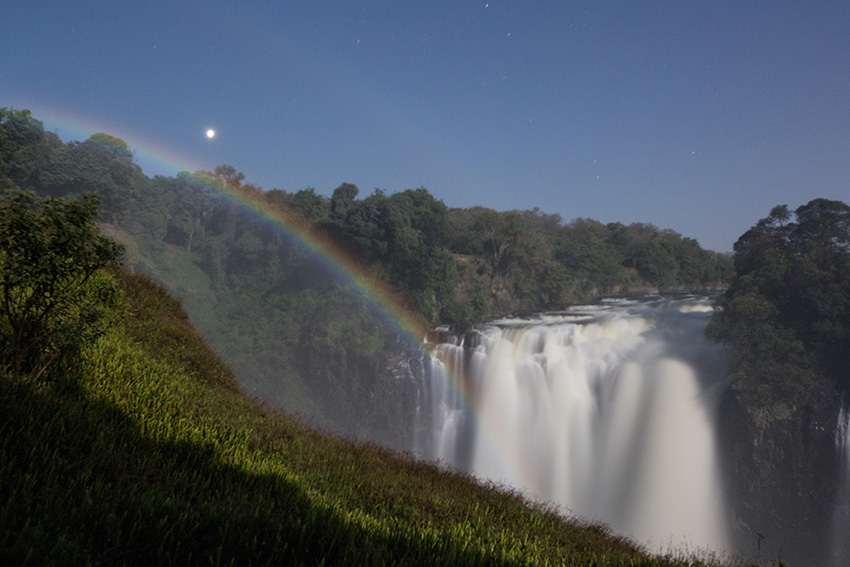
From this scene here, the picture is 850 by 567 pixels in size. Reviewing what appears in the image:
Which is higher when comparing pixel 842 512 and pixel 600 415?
pixel 600 415

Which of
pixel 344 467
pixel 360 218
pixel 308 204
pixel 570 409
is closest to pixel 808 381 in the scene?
pixel 570 409

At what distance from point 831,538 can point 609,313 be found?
21.0m

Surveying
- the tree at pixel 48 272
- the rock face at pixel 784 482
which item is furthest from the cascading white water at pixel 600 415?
the tree at pixel 48 272

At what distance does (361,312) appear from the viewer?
4512cm

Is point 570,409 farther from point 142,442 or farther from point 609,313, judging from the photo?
point 142,442

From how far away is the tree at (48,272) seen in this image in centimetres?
418

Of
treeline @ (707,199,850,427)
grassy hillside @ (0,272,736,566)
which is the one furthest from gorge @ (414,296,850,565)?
grassy hillside @ (0,272,736,566)

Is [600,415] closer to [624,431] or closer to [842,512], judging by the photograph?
[624,431]

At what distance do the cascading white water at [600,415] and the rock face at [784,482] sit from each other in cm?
133

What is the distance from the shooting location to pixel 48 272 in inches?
171

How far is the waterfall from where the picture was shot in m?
24.1

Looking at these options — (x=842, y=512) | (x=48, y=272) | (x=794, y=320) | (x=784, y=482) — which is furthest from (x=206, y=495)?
(x=794, y=320)

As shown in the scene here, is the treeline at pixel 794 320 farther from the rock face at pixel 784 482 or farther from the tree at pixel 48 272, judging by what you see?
the tree at pixel 48 272

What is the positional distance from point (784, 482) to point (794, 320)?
11.3m
